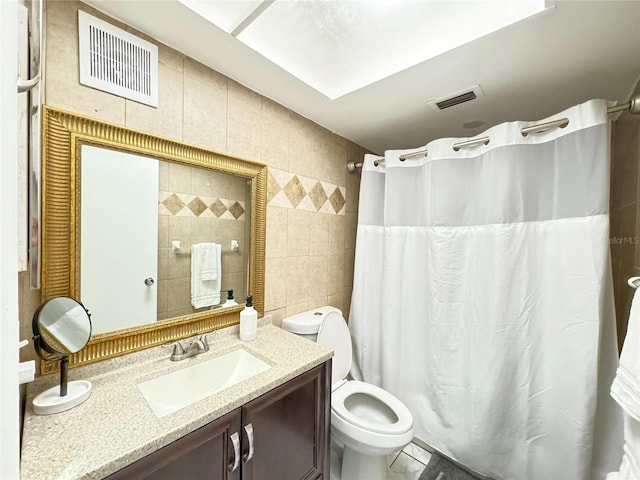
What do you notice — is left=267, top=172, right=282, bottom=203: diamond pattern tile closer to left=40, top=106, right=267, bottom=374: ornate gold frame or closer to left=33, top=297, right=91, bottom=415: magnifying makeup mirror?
left=40, top=106, right=267, bottom=374: ornate gold frame

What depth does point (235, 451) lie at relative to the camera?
2.66ft

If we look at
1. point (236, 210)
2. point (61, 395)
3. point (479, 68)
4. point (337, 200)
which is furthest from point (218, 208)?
point (479, 68)

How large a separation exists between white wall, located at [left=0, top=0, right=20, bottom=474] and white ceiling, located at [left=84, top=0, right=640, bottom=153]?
0.83 meters

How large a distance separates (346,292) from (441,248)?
32.3 inches

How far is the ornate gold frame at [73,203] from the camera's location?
0.80 metres

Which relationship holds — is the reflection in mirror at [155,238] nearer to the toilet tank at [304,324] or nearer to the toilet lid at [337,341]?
the toilet tank at [304,324]

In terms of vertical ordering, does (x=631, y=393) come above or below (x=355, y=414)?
above

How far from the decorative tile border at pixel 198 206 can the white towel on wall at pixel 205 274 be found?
149 millimetres

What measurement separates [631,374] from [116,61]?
6.48 ft

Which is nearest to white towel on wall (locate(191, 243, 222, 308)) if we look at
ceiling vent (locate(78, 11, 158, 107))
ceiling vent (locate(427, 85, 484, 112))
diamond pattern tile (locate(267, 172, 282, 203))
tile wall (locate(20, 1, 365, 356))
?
tile wall (locate(20, 1, 365, 356))

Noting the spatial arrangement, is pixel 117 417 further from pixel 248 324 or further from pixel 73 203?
pixel 73 203

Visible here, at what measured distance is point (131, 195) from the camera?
3.25 feet

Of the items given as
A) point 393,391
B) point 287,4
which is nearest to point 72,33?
point 287,4

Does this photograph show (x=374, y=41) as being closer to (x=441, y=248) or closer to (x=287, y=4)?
(x=287, y=4)
